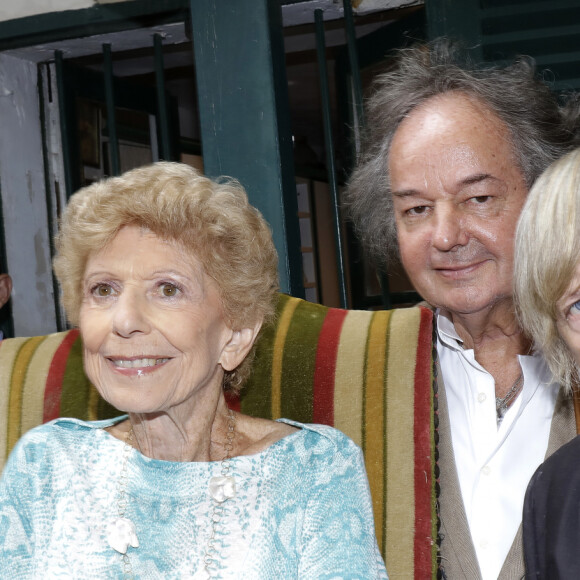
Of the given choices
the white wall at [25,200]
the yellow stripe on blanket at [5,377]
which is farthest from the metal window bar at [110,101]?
the yellow stripe on blanket at [5,377]

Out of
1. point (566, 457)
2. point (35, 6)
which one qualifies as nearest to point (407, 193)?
point (566, 457)

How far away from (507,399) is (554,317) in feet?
1.55

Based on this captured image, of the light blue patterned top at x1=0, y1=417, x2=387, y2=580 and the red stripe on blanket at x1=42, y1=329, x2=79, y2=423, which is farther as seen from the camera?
the red stripe on blanket at x1=42, y1=329, x2=79, y2=423

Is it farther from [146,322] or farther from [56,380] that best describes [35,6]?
[146,322]

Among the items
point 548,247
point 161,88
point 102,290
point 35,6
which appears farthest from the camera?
point 35,6

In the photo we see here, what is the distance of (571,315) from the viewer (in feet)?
4.35

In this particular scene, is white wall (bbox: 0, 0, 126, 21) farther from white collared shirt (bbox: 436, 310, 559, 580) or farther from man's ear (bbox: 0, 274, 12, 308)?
white collared shirt (bbox: 436, 310, 559, 580)

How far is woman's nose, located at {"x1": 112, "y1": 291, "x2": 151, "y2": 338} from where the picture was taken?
153cm

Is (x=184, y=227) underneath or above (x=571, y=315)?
above

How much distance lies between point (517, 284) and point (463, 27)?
141cm

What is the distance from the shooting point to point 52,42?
3236 mm

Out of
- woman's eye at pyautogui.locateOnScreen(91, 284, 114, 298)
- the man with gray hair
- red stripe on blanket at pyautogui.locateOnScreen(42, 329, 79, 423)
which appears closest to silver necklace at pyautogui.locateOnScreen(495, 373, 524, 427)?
the man with gray hair

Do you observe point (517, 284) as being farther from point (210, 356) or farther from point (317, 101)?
point (317, 101)

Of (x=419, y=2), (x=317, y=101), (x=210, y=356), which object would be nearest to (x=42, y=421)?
(x=210, y=356)
